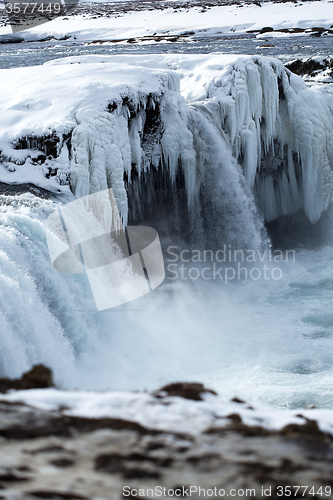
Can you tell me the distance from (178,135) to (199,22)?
114ft

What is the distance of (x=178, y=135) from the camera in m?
8.50

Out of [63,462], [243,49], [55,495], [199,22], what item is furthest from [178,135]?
[199,22]

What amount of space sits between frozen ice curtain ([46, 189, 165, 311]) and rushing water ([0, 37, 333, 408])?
0.54 ft

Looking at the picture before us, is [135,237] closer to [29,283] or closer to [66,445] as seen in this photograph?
[29,283]

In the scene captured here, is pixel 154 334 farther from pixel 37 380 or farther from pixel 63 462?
pixel 63 462

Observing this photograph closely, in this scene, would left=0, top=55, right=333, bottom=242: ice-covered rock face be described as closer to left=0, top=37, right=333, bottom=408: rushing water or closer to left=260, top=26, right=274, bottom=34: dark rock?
left=0, top=37, right=333, bottom=408: rushing water

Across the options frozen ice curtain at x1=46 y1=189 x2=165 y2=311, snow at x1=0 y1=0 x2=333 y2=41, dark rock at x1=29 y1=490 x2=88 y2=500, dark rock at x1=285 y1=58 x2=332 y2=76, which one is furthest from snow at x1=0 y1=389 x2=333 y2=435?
snow at x1=0 y1=0 x2=333 y2=41

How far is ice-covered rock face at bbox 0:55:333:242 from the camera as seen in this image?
7008 millimetres

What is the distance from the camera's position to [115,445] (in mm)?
2055

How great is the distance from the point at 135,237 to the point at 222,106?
3.15 meters

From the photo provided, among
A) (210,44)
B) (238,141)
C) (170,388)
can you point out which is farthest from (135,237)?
(210,44)

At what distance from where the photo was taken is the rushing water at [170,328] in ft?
17.1

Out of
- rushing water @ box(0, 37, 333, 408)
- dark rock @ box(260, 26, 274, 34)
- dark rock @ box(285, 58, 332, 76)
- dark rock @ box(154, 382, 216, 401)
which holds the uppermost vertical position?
dark rock @ box(260, 26, 274, 34)

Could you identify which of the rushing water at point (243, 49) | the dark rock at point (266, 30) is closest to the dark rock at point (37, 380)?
the rushing water at point (243, 49)
